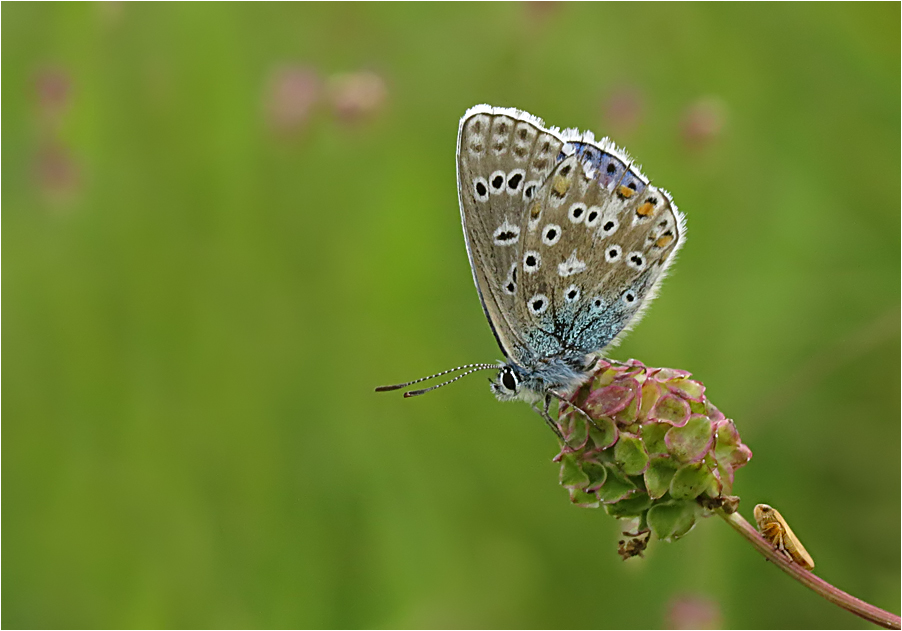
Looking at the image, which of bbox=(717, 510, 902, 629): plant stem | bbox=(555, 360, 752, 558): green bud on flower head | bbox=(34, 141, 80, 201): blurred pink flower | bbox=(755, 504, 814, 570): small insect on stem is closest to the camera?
bbox=(717, 510, 902, 629): plant stem

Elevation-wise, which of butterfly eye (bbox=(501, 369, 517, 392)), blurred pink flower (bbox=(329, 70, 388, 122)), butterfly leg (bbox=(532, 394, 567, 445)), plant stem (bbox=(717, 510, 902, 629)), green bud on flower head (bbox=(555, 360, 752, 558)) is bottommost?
plant stem (bbox=(717, 510, 902, 629))

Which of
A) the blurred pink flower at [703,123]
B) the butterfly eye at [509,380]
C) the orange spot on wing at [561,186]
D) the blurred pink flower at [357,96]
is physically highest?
the blurred pink flower at [357,96]

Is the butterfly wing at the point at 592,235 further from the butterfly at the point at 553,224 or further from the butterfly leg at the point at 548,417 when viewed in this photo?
the butterfly leg at the point at 548,417

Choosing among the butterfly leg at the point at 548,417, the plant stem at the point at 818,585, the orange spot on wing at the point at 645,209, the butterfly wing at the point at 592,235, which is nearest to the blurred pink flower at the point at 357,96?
the butterfly wing at the point at 592,235

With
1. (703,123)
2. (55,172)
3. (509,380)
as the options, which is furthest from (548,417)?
(55,172)

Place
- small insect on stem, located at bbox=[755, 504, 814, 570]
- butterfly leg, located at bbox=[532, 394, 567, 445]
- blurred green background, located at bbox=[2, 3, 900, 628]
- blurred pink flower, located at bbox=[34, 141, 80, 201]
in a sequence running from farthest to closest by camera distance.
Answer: blurred pink flower, located at bbox=[34, 141, 80, 201] < blurred green background, located at bbox=[2, 3, 900, 628] < butterfly leg, located at bbox=[532, 394, 567, 445] < small insect on stem, located at bbox=[755, 504, 814, 570]

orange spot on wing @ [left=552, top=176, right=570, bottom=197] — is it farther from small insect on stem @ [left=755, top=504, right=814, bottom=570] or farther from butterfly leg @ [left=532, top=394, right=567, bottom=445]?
small insect on stem @ [left=755, top=504, right=814, bottom=570]

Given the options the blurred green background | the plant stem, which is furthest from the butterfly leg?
the blurred green background
